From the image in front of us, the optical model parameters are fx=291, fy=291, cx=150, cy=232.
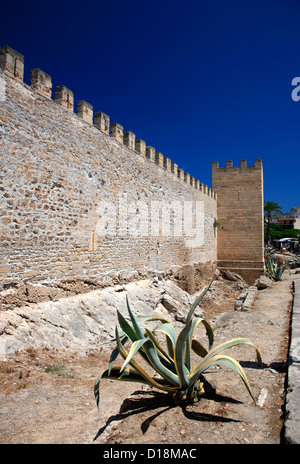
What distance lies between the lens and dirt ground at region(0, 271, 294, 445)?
2344mm

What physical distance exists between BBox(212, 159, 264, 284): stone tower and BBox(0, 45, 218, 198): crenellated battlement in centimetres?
692

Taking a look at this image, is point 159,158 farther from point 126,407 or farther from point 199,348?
point 126,407

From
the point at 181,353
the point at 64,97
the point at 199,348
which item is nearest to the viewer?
the point at 181,353

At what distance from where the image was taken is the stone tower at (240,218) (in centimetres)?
1709

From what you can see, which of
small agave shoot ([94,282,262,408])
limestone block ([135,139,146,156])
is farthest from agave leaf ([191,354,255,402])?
limestone block ([135,139,146,156])

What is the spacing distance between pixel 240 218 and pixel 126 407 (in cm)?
1586

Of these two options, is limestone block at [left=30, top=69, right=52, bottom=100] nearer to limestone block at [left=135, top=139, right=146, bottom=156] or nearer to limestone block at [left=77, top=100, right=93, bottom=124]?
limestone block at [left=77, top=100, right=93, bottom=124]

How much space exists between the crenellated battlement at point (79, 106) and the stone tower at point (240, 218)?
6918mm

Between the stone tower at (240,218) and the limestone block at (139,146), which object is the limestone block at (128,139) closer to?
the limestone block at (139,146)

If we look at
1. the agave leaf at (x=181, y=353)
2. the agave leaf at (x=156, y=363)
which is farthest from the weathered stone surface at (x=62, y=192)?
the agave leaf at (x=181, y=353)

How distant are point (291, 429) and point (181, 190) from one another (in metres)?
10.7

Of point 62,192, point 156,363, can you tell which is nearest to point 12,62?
point 62,192

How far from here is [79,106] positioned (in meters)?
6.76
